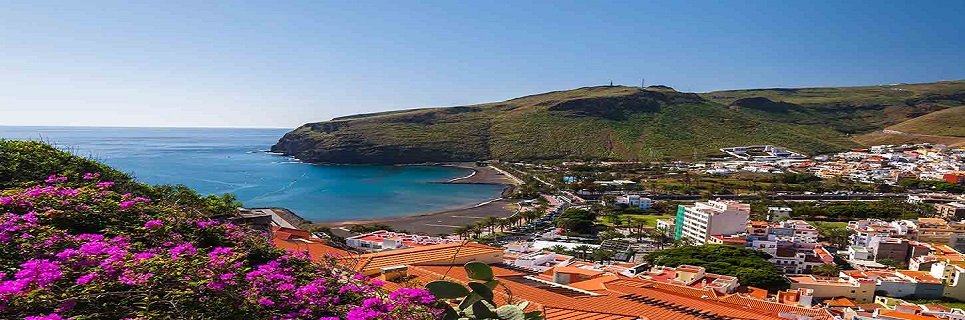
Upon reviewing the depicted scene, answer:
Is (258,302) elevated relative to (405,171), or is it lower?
elevated

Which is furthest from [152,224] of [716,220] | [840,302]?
[716,220]

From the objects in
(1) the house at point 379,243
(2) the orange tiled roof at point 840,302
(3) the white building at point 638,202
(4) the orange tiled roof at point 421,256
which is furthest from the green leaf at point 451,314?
(3) the white building at point 638,202

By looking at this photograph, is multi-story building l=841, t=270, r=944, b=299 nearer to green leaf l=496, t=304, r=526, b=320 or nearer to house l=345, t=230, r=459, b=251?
house l=345, t=230, r=459, b=251

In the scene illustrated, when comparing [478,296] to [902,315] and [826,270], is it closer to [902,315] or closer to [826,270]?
[902,315]

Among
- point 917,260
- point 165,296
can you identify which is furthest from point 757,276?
point 165,296

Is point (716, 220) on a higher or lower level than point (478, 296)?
lower

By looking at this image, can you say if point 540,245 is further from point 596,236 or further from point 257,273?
point 257,273
